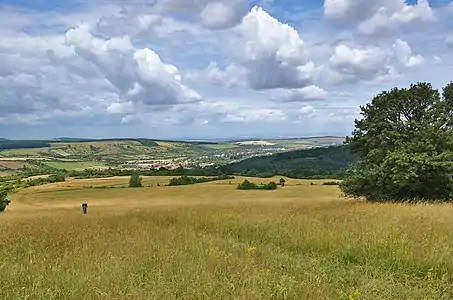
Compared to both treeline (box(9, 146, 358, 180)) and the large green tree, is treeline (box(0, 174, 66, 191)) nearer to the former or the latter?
treeline (box(9, 146, 358, 180))

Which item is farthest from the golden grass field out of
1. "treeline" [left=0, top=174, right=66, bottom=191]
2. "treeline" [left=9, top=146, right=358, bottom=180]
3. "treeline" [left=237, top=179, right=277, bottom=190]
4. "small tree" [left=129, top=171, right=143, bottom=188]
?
"treeline" [left=9, top=146, right=358, bottom=180]

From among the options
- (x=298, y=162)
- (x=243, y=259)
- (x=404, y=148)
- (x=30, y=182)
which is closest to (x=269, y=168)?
(x=298, y=162)

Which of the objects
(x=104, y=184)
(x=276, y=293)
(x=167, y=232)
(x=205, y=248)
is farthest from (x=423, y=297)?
(x=104, y=184)

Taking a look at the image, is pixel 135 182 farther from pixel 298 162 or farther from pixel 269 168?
pixel 298 162

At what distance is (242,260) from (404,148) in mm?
21615

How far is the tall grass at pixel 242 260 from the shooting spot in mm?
5640

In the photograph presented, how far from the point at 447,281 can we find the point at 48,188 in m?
89.5

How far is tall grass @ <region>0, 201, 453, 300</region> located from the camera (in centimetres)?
564

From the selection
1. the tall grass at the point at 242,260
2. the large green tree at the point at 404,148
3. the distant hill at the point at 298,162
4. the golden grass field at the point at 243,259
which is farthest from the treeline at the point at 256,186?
the tall grass at the point at 242,260

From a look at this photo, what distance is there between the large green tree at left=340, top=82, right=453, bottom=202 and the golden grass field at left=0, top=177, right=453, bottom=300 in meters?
13.0

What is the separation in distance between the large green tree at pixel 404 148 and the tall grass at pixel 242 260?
13803 millimetres

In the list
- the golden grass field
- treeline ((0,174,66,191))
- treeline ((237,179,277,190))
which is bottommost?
treeline ((0,174,66,191))

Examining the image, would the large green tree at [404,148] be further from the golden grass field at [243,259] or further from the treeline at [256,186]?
the treeline at [256,186]

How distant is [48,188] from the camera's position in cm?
8638
